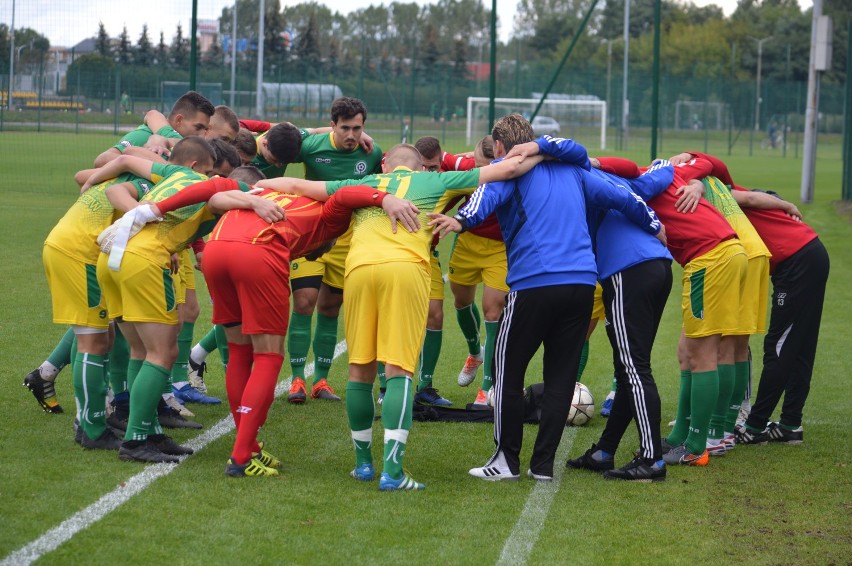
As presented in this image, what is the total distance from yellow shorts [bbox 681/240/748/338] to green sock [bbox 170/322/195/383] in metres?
3.71

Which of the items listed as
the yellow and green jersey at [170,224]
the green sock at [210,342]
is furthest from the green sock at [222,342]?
the yellow and green jersey at [170,224]

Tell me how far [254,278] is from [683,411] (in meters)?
2.90

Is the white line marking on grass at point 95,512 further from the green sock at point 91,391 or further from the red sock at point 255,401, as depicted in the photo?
the green sock at point 91,391

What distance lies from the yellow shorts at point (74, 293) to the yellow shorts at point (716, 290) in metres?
3.60

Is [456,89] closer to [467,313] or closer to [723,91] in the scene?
[723,91]

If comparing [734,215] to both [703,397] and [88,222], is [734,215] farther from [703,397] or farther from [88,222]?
[88,222]

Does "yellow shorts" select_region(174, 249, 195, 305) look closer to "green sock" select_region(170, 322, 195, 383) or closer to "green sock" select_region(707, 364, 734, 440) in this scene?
"green sock" select_region(170, 322, 195, 383)

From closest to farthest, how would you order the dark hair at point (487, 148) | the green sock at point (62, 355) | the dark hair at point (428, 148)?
1. the green sock at point (62, 355)
2. the dark hair at point (487, 148)
3. the dark hair at point (428, 148)

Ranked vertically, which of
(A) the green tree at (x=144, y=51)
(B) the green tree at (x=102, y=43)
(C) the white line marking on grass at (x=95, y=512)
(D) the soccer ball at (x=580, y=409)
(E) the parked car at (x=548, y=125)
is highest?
(B) the green tree at (x=102, y=43)

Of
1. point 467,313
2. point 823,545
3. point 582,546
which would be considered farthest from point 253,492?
point 467,313

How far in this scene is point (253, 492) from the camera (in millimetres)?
5625

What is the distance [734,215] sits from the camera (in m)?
6.71

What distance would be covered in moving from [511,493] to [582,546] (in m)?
0.87

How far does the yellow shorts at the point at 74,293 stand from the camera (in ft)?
21.1
